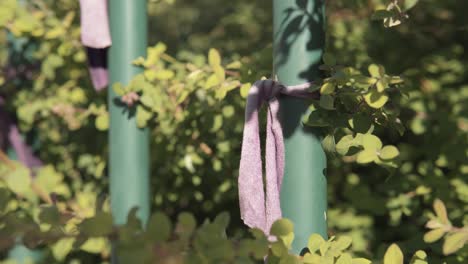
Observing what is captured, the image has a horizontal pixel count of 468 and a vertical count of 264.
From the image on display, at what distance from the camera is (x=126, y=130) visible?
1.30m

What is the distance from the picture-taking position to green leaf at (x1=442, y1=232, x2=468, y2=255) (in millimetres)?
793

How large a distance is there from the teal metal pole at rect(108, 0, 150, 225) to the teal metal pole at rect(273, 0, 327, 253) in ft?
1.41

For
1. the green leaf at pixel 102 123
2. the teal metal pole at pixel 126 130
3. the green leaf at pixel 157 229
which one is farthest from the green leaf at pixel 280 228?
the green leaf at pixel 102 123

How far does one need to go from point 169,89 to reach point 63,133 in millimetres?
798

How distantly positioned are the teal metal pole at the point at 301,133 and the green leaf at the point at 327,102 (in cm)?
7

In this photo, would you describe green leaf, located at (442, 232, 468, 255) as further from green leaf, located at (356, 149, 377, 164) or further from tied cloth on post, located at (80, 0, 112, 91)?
tied cloth on post, located at (80, 0, 112, 91)

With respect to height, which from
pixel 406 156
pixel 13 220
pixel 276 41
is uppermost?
pixel 276 41

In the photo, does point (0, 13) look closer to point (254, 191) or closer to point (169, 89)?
point (169, 89)

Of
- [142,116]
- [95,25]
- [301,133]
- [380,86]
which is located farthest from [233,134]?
[380,86]

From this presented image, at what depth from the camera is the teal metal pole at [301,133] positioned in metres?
0.93

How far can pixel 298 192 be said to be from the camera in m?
0.93

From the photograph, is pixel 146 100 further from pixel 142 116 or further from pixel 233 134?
pixel 233 134

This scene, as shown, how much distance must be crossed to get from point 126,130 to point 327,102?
1.79 feet

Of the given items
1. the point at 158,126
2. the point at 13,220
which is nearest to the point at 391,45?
the point at 158,126
